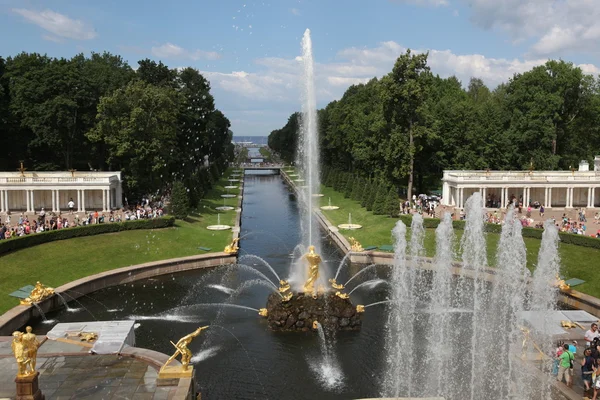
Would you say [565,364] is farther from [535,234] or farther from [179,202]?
[179,202]

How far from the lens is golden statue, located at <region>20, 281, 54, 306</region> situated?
28983 mm

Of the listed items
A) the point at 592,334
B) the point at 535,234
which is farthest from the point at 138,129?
the point at 592,334

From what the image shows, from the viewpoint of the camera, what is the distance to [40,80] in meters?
67.7

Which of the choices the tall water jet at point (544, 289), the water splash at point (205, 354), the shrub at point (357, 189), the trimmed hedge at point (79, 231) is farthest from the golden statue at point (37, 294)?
the shrub at point (357, 189)

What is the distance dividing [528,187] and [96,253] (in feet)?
152

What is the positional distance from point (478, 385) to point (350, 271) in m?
20.0

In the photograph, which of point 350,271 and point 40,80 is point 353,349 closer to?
point 350,271

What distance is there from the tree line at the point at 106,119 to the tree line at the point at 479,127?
932 inches

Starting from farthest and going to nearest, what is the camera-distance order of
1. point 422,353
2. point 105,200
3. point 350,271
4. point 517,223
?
point 105,200, point 350,271, point 517,223, point 422,353

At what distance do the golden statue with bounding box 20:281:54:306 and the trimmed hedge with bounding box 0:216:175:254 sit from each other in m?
9.18

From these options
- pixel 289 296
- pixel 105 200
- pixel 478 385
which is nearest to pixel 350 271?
pixel 289 296

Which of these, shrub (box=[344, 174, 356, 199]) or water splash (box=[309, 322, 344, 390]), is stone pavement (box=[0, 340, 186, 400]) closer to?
water splash (box=[309, 322, 344, 390])

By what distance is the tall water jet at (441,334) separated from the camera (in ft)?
68.6

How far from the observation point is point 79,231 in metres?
43.4
